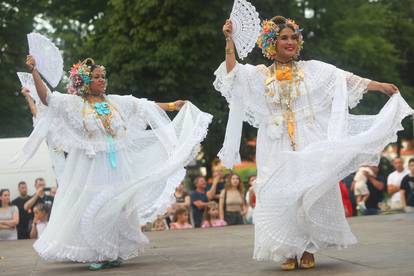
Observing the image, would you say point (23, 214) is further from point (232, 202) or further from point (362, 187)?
point (362, 187)

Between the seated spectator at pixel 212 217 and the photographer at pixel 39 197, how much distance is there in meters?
2.90

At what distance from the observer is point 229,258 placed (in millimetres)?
9953

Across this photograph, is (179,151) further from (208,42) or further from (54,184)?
(208,42)

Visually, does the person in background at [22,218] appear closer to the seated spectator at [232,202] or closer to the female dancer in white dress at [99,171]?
the seated spectator at [232,202]

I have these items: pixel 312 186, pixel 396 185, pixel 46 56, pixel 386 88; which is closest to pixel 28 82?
pixel 46 56

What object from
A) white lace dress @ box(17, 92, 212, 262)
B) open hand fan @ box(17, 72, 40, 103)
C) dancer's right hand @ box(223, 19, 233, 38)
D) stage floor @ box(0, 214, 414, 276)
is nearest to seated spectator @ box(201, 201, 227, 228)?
stage floor @ box(0, 214, 414, 276)

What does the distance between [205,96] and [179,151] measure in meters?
16.7

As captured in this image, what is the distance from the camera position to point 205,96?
26.6 metres

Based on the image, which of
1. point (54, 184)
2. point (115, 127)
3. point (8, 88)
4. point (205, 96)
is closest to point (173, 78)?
point (205, 96)

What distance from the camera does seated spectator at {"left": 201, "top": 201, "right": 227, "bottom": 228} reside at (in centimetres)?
1745

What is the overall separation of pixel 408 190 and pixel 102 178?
361 inches

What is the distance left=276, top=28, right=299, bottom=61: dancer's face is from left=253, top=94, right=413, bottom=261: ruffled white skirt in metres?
0.80

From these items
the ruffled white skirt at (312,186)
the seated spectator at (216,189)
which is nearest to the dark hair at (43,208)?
the seated spectator at (216,189)

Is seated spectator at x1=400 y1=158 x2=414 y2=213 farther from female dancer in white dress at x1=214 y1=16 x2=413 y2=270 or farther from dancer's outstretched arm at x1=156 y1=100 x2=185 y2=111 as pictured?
female dancer in white dress at x1=214 y1=16 x2=413 y2=270
